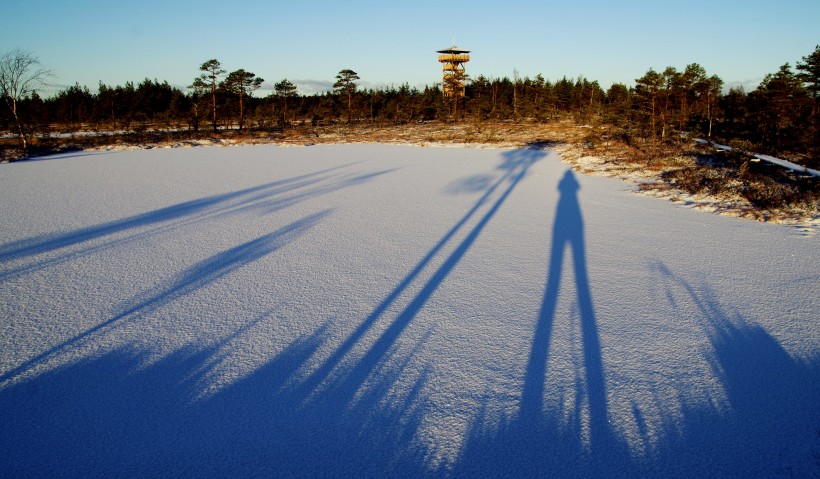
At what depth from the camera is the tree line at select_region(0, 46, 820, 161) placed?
2302 centimetres

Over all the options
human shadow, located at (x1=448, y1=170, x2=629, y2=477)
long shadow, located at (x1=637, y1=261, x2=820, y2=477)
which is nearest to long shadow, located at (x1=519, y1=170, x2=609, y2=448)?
human shadow, located at (x1=448, y1=170, x2=629, y2=477)

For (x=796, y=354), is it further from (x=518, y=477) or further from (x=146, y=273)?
(x=146, y=273)

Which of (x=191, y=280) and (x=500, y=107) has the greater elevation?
(x=500, y=107)

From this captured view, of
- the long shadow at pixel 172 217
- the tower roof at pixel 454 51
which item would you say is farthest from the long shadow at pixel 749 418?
the tower roof at pixel 454 51

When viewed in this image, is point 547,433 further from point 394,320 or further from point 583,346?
point 394,320

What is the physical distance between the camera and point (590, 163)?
1709cm

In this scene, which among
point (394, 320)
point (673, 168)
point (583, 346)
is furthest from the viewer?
point (673, 168)

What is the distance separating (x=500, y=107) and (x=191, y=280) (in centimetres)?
5226

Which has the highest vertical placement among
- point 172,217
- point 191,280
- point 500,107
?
point 500,107

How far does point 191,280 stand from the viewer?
5422 mm

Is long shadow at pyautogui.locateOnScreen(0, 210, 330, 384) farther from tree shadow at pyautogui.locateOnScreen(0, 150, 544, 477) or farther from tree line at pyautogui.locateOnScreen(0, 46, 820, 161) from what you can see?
tree line at pyautogui.locateOnScreen(0, 46, 820, 161)

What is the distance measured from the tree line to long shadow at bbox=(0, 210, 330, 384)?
1780 cm

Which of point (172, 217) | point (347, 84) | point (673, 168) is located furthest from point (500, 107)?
point (172, 217)

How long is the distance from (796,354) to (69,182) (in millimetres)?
18038
